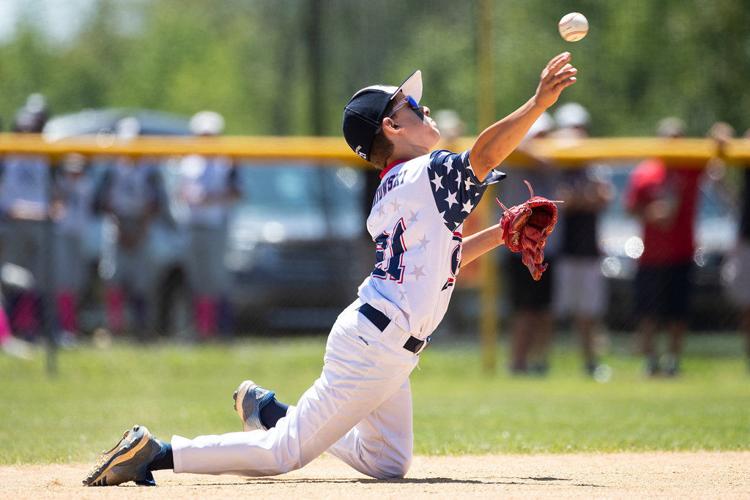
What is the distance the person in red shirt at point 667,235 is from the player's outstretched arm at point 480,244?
20.9 feet

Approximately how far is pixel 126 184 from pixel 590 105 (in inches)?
225

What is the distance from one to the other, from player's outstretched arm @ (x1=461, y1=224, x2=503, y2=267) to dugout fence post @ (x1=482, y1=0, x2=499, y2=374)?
6020mm

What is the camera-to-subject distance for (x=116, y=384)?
10.8 meters

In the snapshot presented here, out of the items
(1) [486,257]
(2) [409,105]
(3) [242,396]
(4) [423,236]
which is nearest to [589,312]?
(1) [486,257]

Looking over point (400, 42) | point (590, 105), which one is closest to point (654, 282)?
point (590, 105)

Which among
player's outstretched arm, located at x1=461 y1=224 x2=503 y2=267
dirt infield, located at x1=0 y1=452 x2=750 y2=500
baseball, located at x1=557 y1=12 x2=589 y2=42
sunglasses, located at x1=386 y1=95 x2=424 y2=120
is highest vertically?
baseball, located at x1=557 y1=12 x2=589 y2=42

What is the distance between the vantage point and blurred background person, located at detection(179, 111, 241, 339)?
41.2 feet

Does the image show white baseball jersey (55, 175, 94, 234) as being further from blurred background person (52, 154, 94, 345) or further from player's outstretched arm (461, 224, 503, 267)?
player's outstretched arm (461, 224, 503, 267)

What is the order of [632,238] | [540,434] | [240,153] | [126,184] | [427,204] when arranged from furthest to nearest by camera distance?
[632,238]
[126,184]
[240,153]
[540,434]
[427,204]

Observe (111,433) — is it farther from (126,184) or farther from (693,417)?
(126,184)

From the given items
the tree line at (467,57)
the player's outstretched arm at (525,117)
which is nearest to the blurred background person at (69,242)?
the tree line at (467,57)

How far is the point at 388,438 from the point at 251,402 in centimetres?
66

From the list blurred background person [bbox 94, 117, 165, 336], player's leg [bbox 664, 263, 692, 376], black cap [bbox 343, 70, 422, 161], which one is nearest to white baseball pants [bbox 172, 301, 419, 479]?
black cap [bbox 343, 70, 422, 161]

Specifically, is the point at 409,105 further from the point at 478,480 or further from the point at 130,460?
the point at 130,460
